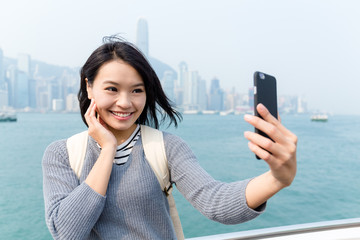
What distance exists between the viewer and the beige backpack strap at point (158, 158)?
0.83 m

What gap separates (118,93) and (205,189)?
33cm

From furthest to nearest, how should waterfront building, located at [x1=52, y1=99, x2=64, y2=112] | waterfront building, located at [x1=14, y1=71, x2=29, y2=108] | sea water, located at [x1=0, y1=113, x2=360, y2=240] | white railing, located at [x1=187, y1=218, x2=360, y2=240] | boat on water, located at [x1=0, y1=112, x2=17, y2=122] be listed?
waterfront building, located at [x1=52, y1=99, x2=64, y2=112] → waterfront building, located at [x1=14, y1=71, x2=29, y2=108] → boat on water, located at [x1=0, y1=112, x2=17, y2=122] → sea water, located at [x1=0, y1=113, x2=360, y2=240] → white railing, located at [x1=187, y1=218, x2=360, y2=240]

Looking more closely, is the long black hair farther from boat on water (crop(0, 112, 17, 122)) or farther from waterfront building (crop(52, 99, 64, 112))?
waterfront building (crop(52, 99, 64, 112))

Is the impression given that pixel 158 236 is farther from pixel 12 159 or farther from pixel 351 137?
pixel 351 137

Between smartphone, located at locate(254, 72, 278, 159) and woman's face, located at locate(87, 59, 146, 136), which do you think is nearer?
smartphone, located at locate(254, 72, 278, 159)

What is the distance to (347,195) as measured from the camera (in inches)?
936

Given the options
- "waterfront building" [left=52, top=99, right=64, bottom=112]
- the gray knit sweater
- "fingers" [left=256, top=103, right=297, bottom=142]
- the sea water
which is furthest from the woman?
"waterfront building" [left=52, top=99, right=64, bottom=112]

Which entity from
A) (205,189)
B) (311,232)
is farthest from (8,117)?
(205,189)

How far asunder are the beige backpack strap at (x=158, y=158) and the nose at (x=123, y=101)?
10cm

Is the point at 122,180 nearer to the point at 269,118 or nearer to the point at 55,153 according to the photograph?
the point at 55,153

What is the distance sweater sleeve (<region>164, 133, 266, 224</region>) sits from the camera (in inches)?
27.4

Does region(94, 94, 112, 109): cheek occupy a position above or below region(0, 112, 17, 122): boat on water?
above

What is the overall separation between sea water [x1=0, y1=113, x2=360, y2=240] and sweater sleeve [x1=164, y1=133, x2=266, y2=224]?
44.3ft

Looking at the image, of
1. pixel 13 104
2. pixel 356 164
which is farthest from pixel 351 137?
pixel 13 104
